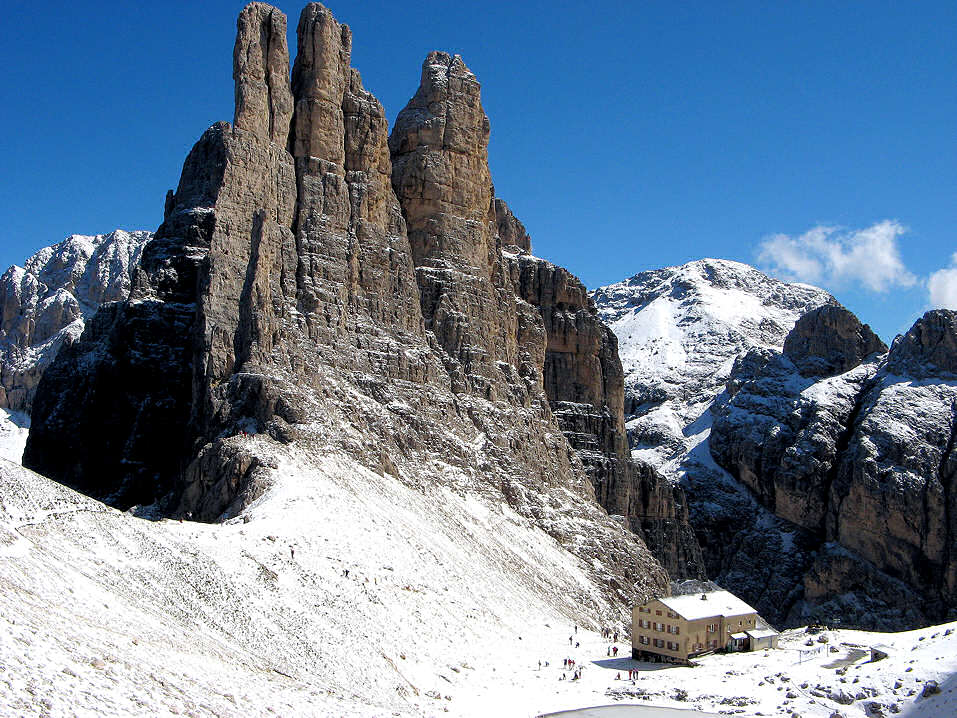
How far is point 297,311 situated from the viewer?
83625 mm

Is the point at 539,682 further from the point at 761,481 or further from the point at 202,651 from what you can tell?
the point at 761,481

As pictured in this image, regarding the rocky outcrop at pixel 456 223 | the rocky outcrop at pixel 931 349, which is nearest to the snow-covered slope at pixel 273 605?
the rocky outcrop at pixel 456 223

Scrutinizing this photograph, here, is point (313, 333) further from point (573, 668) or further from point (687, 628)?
point (687, 628)

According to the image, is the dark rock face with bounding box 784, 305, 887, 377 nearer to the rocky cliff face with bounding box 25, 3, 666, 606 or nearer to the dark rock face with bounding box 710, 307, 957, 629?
the dark rock face with bounding box 710, 307, 957, 629

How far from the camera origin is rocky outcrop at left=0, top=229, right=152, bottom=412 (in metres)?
167

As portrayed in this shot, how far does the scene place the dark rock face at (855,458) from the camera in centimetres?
13575

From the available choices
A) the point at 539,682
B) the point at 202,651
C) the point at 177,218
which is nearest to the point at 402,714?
the point at 202,651

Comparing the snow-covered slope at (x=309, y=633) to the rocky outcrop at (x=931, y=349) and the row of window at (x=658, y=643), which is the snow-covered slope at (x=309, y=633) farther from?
the rocky outcrop at (x=931, y=349)

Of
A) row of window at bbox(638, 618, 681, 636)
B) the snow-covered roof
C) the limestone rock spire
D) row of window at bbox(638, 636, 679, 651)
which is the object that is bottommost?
row of window at bbox(638, 636, 679, 651)

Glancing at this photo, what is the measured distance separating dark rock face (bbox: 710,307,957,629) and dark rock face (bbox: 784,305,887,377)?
202 millimetres

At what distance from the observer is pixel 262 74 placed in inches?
3489

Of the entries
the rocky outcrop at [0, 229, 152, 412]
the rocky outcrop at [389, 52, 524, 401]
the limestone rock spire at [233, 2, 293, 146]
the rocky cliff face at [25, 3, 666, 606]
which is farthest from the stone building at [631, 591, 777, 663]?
the rocky outcrop at [0, 229, 152, 412]

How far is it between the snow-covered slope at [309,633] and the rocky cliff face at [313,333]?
9410 mm

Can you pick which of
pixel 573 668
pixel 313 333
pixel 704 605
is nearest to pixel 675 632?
pixel 704 605
